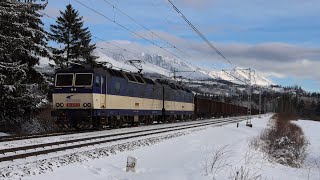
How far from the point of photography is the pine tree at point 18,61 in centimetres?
2155

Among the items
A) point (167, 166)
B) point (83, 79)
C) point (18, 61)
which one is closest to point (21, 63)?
point (18, 61)

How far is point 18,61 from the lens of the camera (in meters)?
23.4

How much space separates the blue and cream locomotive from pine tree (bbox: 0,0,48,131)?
5.36 ft

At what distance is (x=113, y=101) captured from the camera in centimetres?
2533

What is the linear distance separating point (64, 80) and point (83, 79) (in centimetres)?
119

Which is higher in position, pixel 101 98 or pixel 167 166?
pixel 101 98

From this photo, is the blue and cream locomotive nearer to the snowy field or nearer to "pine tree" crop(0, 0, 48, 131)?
"pine tree" crop(0, 0, 48, 131)

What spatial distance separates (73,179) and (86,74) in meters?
13.8

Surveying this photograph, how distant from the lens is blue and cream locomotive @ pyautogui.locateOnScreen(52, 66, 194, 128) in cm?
2280

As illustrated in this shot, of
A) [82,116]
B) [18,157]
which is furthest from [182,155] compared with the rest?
[82,116]

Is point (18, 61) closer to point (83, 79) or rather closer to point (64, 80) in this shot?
point (64, 80)

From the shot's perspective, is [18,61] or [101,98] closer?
[18,61]

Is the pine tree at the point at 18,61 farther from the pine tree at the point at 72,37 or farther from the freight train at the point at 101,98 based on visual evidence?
the pine tree at the point at 72,37

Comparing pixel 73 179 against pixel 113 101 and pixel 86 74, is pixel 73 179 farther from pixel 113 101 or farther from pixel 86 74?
pixel 113 101
